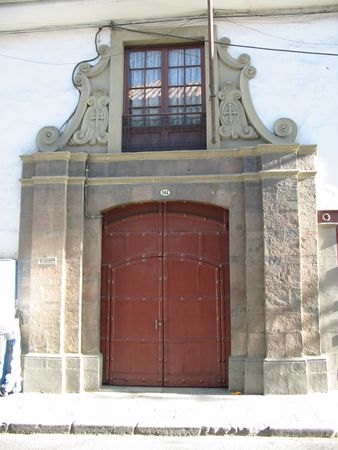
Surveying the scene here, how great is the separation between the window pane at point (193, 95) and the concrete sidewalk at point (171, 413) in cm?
486

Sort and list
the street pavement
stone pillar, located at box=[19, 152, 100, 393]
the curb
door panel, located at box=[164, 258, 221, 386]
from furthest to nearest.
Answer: door panel, located at box=[164, 258, 221, 386]
stone pillar, located at box=[19, 152, 100, 393]
the street pavement
the curb

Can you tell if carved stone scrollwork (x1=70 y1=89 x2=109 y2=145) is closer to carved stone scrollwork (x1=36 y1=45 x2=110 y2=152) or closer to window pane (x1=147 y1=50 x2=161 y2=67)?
carved stone scrollwork (x1=36 y1=45 x2=110 y2=152)

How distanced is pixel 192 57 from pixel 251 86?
125 centimetres

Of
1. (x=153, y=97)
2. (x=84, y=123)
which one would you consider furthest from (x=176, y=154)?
(x=84, y=123)

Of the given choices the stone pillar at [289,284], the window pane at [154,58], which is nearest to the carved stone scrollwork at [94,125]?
the window pane at [154,58]

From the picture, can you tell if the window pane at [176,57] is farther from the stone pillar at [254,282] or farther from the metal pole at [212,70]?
the stone pillar at [254,282]

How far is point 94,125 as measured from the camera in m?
8.99

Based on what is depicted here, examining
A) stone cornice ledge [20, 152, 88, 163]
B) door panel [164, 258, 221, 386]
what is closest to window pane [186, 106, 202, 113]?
stone cornice ledge [20, 152, 88, 163]

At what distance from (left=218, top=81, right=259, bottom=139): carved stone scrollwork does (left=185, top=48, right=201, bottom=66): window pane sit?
78 centimetres

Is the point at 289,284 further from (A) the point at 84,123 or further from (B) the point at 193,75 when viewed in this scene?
(A) the point at 84,123

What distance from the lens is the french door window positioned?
29.4ft

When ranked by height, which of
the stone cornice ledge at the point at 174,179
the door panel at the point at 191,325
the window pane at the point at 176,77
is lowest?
the door panel at the point at 191,325

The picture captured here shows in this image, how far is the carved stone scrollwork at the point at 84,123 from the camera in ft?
29.3

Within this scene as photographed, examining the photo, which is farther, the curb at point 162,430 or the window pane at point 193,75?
the window pane at point 193,75
